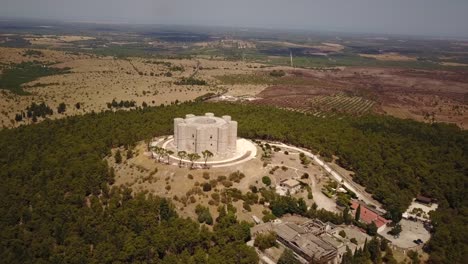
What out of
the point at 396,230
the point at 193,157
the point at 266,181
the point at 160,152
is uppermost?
the point at 160,152

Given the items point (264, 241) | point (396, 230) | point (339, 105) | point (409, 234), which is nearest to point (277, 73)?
point (339, 105)

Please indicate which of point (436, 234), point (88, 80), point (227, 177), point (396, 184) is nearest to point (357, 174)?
point (396, 184)

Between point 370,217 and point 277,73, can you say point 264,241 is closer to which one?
point 370,217

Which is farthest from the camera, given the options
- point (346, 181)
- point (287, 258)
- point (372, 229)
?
point (346, 181)

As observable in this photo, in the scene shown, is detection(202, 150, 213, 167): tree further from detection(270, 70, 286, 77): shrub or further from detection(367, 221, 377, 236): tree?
detection(270, 70, 286, 77): shrub

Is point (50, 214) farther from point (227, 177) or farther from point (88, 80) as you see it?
point (88, 80)

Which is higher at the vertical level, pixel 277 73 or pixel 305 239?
pixel 277 73

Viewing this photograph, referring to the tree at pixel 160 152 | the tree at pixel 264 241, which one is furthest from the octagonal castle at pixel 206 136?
the tree at pixel 264 241

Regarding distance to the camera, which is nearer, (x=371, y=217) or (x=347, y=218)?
(x=347, y=218)
